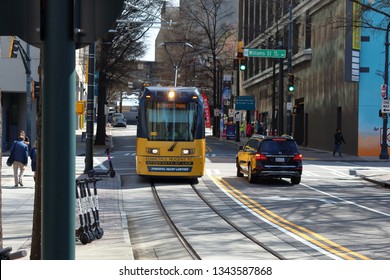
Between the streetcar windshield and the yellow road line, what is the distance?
3.09 meters

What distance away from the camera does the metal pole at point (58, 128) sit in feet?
12.6

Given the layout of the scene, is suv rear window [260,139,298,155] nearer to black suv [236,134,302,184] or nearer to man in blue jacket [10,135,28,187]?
black suv [236,134,302,184]

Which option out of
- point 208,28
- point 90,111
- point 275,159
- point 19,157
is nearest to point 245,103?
point 208,28

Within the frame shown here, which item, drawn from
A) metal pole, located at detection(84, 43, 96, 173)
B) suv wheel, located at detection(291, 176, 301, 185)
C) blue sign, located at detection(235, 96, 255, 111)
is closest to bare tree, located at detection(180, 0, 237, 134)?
blue sign, located at detection(235, 96, 255, 111)

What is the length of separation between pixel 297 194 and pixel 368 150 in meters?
24.1

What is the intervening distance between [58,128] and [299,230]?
36.9ft

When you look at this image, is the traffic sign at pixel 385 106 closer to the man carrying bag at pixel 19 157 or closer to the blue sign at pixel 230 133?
the man carrying bag at pixel 19 157

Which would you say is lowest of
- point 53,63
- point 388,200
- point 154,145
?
point 388,200

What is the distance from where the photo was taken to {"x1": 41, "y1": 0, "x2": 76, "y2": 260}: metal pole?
12.6ft

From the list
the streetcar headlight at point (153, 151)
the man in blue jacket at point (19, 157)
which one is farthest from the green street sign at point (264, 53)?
the man in blue jacket at point (19, 157)

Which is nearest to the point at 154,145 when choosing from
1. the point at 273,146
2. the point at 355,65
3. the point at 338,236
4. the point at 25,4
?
the point at 273,146

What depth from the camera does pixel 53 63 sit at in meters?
3.85

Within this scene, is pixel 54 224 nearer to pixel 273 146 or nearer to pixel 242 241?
pixel 242 241

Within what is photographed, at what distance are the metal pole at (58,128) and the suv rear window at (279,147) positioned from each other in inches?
852
